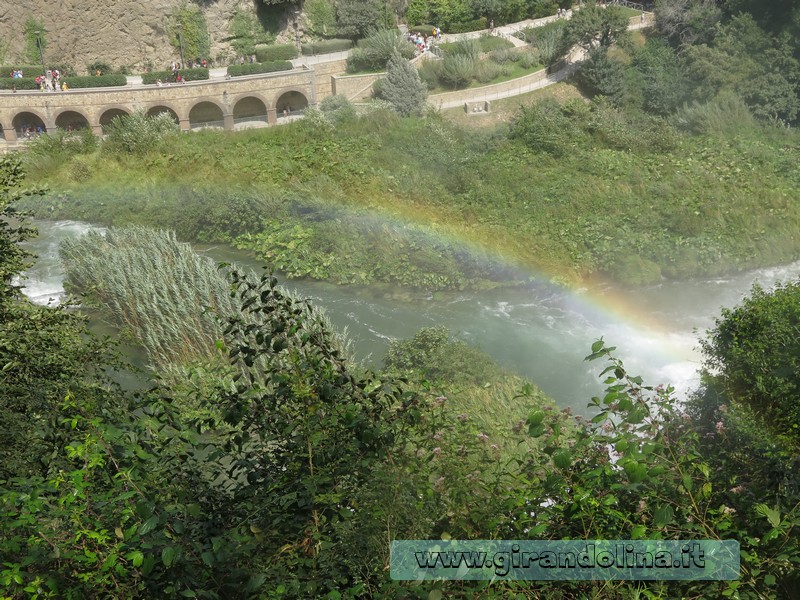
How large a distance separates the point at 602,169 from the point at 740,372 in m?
14.5

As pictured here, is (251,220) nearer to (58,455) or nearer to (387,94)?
(387,94)

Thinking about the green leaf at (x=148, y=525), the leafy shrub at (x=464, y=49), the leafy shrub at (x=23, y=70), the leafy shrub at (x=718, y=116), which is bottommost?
the leafy shrub at (x=718, y=116)

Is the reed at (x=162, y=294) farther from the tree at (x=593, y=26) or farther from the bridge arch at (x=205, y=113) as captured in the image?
the tree at (x=593, y=26)

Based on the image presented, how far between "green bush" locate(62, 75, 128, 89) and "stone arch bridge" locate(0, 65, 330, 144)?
49cm

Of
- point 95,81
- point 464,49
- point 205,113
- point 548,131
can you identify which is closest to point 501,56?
point 464,49

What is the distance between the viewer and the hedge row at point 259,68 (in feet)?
112

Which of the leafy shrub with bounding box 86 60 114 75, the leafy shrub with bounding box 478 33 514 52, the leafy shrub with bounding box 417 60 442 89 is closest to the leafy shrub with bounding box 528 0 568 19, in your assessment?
the leafy shrub with bounding box 478 33 514 52

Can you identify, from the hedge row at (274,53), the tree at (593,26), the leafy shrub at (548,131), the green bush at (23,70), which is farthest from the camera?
the hedge row at (274,53)

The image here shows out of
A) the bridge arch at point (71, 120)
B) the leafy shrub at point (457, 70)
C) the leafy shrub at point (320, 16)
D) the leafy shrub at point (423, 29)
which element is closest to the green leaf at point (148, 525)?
the leafy shrub at point (457, 70)

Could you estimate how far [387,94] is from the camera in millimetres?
31844

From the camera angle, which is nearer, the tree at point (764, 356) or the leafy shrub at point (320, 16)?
the tree at point (764, 356)

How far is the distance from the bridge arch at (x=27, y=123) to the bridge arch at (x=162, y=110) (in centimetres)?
430

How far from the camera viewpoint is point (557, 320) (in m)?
18.2

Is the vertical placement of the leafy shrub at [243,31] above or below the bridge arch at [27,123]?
above
